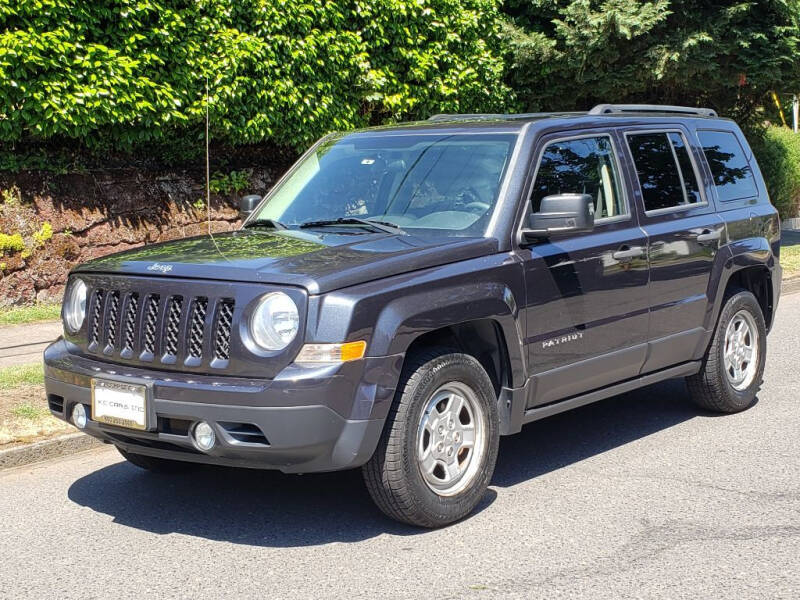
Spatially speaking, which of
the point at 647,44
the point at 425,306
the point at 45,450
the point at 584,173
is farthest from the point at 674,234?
the point at 647,44

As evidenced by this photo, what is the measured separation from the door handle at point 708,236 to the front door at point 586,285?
2.11 ft

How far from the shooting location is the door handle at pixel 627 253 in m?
6.14

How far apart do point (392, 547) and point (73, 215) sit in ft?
28.5

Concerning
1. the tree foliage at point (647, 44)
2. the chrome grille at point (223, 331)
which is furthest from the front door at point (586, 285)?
the tree foliage at point (647, 44)

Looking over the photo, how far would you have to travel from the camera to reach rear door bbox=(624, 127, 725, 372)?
6.47 metres

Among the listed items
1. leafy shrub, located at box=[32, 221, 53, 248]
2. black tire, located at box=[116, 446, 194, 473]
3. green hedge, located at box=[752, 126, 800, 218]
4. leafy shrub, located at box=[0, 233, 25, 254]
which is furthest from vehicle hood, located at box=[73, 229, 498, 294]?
green hedge, located at box=[752, 126, 800, 218]

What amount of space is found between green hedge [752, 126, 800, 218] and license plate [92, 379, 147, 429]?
1724cm

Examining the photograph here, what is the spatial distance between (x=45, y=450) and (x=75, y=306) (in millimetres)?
1518

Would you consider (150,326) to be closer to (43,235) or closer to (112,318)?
(112,318)

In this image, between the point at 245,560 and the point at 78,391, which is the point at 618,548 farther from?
the point at 78,391

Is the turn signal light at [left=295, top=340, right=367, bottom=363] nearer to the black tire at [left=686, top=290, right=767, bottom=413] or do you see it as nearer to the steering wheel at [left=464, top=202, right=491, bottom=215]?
the steering wheel at [left=464, top=202, right=491, bottom=215]

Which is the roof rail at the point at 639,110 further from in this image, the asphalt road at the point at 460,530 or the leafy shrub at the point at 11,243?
the leafy shrub at the point at 11,243

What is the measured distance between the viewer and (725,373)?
7.24m

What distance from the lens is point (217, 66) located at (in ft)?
41.2
